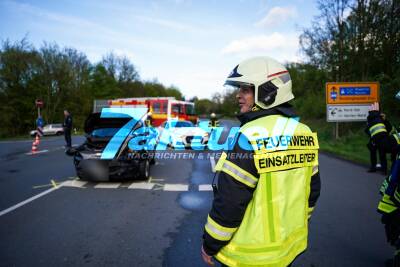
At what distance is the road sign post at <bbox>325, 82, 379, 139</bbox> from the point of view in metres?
15.3

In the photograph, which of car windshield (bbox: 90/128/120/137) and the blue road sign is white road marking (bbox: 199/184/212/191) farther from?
the blue road sign

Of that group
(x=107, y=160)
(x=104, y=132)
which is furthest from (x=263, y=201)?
(x=104, y=132)

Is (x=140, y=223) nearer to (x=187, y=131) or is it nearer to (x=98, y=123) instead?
(x=98, y=123)

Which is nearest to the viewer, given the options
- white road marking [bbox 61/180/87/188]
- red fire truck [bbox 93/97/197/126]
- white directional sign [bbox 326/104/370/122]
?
white road marking [bbox 61/180/87/188]

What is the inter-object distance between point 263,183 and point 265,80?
66 centimetres

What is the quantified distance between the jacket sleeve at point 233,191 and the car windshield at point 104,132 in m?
6.10

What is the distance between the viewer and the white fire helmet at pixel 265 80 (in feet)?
5.91

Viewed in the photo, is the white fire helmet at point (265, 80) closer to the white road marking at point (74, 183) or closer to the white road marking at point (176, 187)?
the white road marking at point (176, 187)

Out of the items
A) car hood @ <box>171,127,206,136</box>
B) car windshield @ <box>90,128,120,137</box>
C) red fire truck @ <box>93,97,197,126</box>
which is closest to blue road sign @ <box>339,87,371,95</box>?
car hood @ <box>171,127,206,136</box>

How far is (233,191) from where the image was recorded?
163 cm

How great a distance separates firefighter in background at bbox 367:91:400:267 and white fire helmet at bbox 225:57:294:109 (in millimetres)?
1814

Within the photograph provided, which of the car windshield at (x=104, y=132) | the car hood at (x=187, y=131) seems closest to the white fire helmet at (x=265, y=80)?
the car windshield at (x=104, y=132)

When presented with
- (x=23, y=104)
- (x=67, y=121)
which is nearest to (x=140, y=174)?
(x=67, y=121)

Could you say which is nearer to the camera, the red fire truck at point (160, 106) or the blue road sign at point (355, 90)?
the blue road sign at point (355, 90)
